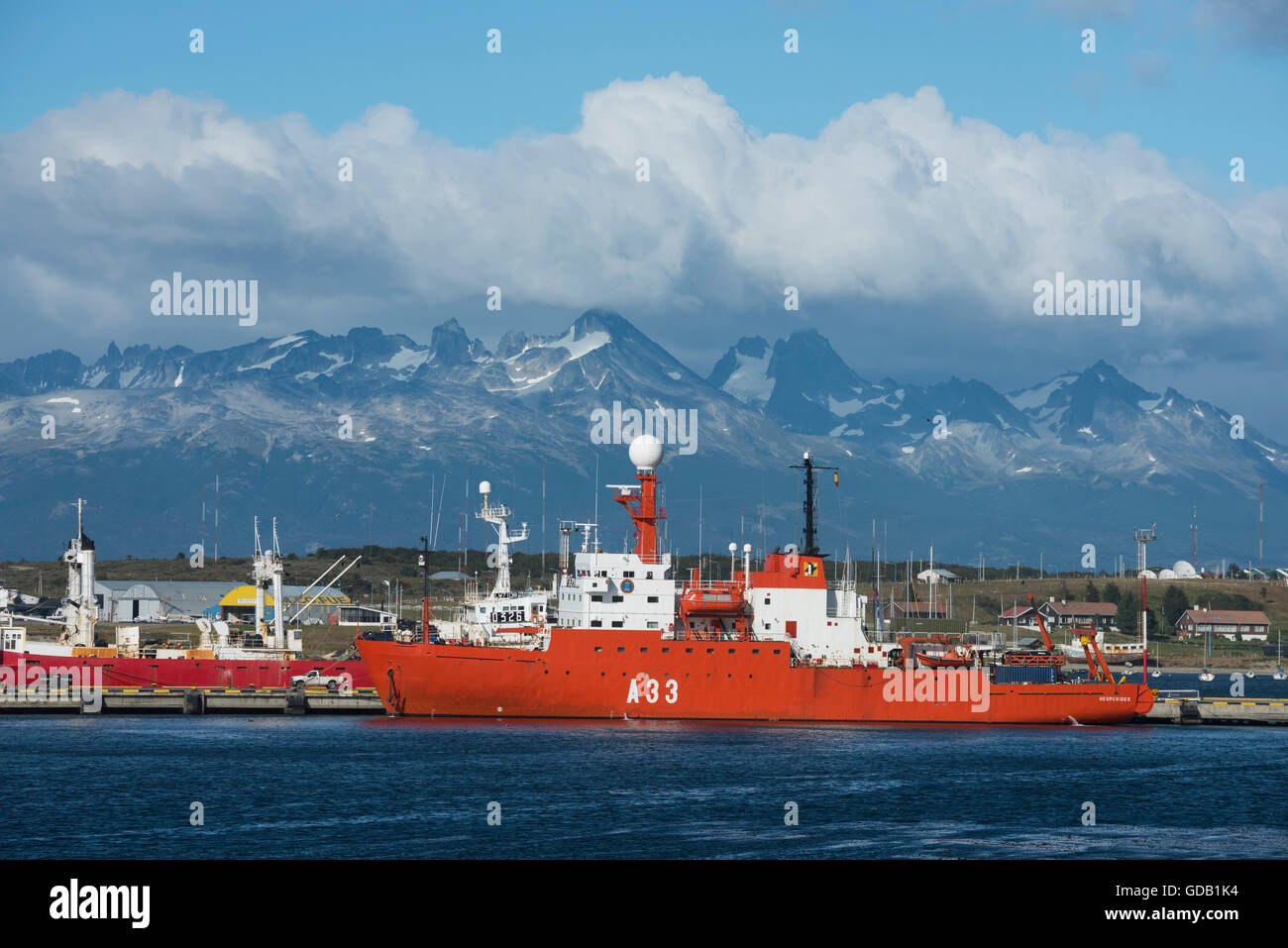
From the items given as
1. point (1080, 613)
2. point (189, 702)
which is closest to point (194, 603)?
point (189, 702)

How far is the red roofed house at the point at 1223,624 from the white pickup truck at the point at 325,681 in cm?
10005

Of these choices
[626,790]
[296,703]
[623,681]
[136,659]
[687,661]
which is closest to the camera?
[626,790]

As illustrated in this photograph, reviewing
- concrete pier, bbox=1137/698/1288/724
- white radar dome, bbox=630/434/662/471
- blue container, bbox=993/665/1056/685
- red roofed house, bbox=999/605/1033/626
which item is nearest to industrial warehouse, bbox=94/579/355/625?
red roofed house, bbox=999/605/1033/626

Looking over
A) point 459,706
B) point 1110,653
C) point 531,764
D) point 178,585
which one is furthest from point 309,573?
point 531,764

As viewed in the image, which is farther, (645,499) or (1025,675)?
(1025,675)

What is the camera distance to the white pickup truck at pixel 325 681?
246ft

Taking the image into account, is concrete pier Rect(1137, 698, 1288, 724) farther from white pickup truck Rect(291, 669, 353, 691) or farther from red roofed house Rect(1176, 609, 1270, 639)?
red roofed house Rect(1176, 609, 1270, 639)

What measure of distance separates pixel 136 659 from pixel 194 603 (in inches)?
2662

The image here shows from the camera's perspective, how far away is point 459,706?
58469mm

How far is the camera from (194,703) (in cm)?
6781

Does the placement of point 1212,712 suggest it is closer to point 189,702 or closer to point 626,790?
point 626,790

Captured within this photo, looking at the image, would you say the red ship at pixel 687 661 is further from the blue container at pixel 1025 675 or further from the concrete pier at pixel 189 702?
the concrete pier at pixel 189 702
